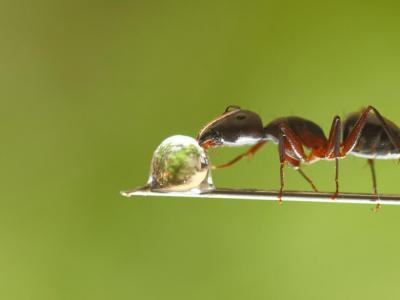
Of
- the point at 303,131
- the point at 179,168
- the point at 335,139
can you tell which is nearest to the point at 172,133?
the point at 303,131

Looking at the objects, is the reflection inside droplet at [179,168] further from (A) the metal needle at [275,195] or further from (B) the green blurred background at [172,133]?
(B) the green blurred background at [172,133]

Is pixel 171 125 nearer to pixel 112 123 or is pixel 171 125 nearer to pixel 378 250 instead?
pixel 112 123

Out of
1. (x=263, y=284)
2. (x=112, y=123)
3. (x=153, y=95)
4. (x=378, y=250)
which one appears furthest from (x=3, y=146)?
(x=378, y=250)

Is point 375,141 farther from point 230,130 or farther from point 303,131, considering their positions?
point 230,130

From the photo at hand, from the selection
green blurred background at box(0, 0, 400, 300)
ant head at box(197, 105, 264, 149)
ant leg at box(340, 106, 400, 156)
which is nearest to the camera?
ant head at box(197, 105, 264, 149)

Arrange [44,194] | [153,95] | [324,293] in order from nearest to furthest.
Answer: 1. [324,293]
2. [44,194]
3. [153,95]

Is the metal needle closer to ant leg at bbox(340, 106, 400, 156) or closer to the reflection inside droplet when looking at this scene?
the reflection inside droplet

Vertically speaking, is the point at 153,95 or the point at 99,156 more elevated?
the point at 153,95

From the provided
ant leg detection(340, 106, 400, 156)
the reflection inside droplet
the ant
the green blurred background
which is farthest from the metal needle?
the green blurred background
